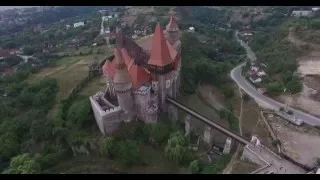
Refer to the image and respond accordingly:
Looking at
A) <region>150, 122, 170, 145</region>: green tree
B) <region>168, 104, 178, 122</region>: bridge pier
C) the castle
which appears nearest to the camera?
the castle

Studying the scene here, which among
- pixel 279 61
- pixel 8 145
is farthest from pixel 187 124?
pixel 279 61

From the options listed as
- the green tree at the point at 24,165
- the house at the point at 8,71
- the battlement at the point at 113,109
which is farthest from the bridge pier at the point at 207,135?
the house at the point at 8,71

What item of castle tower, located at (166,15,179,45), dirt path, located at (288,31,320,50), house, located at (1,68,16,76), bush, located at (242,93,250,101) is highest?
castle tower, located at (166,15,179,45)

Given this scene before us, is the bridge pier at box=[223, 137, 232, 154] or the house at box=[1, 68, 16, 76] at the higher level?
the bridge pier at box=[223, 137, 232, 154]

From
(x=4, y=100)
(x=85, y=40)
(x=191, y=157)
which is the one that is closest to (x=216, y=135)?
(x=191, y=157)

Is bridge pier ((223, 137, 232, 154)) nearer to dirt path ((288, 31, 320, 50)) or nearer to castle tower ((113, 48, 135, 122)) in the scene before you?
castle tower ((113, 48, 135, 122))

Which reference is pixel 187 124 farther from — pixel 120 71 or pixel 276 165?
pixel 276 165

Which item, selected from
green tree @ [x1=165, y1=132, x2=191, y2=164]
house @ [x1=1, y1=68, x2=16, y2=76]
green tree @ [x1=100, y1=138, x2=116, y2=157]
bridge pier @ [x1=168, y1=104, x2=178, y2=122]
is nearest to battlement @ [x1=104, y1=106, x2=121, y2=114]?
green tree @ [x1=100, y1=138, x2=116, y2=157]

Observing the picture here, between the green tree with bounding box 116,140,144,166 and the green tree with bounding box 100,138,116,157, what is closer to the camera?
the green tree with bounding box 116,140,144,166
